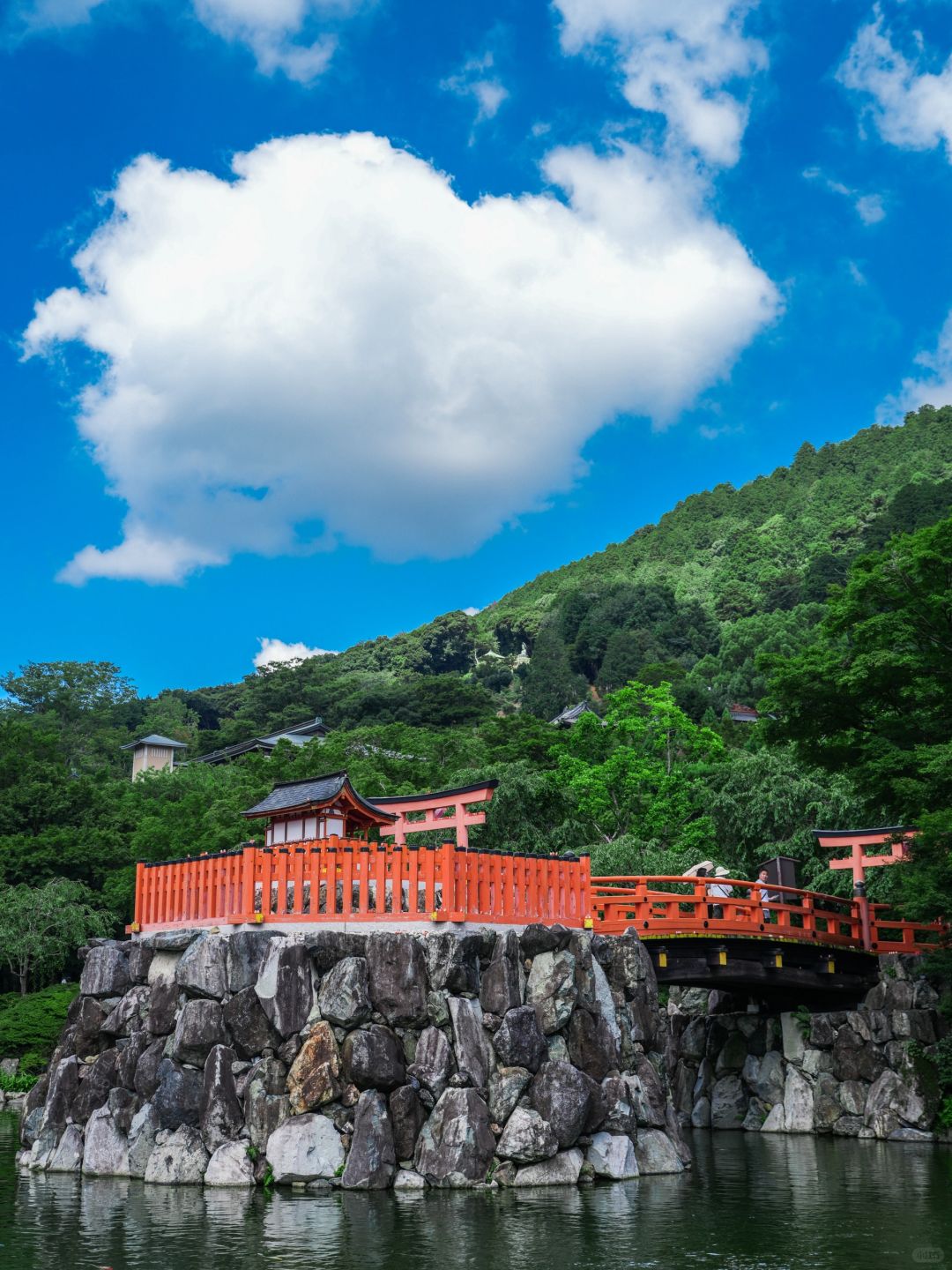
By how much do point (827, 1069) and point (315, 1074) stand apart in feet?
40.3

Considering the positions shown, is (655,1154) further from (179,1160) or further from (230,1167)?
(179,1160)

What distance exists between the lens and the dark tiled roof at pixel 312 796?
20531 millimetres

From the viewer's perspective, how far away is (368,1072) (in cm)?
1527

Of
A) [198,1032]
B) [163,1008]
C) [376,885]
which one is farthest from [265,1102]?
[376,885]

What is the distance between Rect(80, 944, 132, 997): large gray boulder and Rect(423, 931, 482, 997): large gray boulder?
184 inches

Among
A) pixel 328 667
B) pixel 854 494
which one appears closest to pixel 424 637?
pixel 328 667

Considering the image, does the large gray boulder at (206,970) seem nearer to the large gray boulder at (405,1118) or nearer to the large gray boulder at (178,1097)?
the large gray boulder at (178,1097)

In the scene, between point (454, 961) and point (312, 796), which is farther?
point (312, 796)

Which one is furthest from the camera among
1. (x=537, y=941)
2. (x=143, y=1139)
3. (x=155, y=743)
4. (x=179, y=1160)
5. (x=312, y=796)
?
(x=155, y=743)

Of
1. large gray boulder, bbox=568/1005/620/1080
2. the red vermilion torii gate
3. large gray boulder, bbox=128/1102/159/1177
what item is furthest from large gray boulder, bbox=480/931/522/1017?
large gray boulder, bbox=128/1102/159/1177

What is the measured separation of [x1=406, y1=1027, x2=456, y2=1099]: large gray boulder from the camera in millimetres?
15547

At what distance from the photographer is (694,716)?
62.4 m

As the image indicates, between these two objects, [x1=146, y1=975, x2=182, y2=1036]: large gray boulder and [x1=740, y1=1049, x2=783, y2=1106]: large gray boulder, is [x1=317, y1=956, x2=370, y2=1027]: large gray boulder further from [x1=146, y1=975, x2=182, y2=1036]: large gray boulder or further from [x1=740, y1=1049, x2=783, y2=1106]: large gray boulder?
[x1=740, y1=1049, x2=783, y2=1106]: large gray boulder

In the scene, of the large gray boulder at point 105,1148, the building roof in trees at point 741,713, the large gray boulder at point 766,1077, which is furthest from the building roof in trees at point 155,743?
the large gray boulder at point 105,1148
